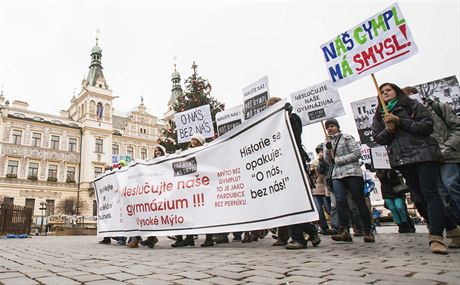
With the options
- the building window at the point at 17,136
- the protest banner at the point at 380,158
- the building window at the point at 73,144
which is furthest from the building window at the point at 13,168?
the protest banner at the point at 380,158

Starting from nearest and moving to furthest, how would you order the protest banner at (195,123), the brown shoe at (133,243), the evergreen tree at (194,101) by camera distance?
1. the brown shoe at (133,243)
2. the protest banner at (195,123)
3. the evergreen tree at (194,101)

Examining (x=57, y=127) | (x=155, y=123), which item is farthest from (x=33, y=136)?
(x=155, y=123)

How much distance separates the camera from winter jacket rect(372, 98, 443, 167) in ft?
11.3

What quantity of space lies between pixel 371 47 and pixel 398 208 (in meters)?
3.96

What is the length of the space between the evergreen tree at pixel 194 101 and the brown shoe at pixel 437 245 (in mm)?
14410

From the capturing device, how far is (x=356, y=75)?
4.82 metres

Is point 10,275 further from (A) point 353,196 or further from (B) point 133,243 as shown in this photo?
(A) point 353,196

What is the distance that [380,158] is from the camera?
748cm

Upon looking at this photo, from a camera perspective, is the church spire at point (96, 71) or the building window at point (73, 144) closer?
the building window at point (73, 144)

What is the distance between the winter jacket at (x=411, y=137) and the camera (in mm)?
3453

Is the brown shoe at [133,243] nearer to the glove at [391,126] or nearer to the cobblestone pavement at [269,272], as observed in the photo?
the cobblestone pavement at [269,272]

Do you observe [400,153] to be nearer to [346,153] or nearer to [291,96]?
[346,153]

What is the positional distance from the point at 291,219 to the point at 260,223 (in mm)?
497

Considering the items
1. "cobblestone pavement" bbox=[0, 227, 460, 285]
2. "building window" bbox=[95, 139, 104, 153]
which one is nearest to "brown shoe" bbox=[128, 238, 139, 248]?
"cobblestone pavement" bbox=[0, 227, 460, 285]
